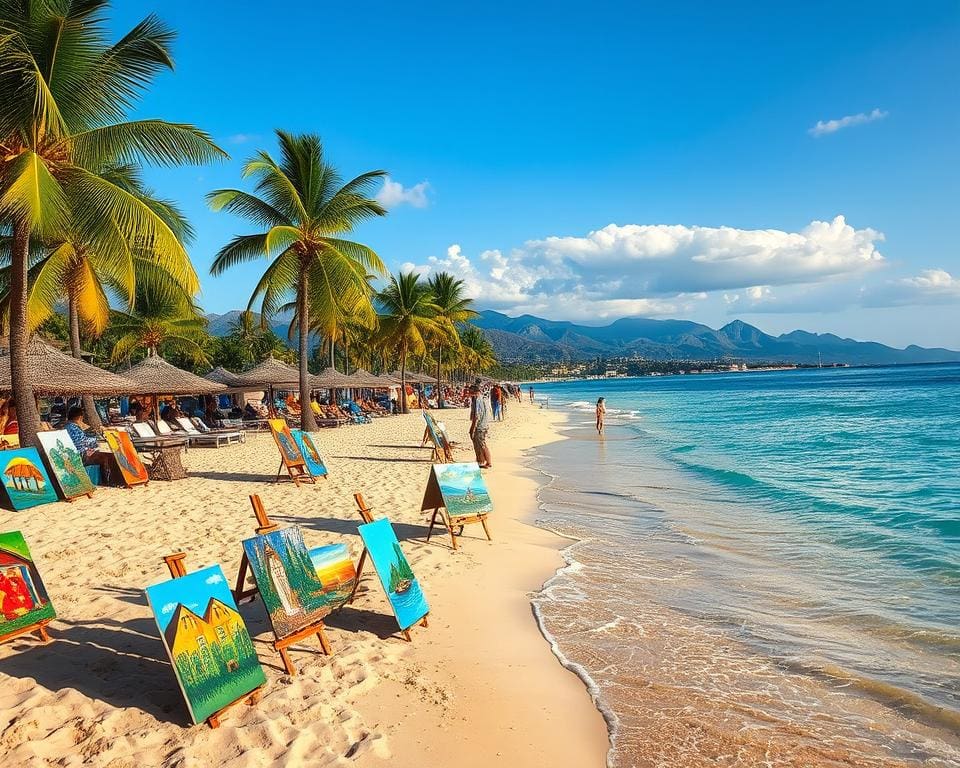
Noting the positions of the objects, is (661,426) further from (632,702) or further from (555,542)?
(632,702)

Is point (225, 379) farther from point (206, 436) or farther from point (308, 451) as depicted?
point (308, 451)

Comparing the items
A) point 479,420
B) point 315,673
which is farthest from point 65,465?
point 315,673

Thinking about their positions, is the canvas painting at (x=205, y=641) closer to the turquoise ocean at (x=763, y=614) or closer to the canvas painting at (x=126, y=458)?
the turquoise ocean at (x=763, y=614)

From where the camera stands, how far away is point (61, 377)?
13289 millimetres

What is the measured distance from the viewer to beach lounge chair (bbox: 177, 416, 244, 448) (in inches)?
695

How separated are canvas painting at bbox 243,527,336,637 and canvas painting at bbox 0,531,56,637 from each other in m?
1.60

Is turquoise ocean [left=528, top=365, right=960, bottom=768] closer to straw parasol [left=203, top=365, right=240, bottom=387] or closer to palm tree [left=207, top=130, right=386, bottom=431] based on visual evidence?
palm tree [left=207, top=130, right=386, bottom=431]

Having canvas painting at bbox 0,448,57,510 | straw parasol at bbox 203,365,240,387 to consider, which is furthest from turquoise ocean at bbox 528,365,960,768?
straw parasol at bbox 203,365,240,387

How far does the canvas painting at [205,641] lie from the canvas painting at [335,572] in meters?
0.84

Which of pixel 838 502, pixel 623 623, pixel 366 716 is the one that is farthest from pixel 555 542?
pixel 838 502

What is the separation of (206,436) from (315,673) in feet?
49.7

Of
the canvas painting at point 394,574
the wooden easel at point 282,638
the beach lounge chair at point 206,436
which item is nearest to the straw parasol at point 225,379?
the beach lounge chair at point 206,436

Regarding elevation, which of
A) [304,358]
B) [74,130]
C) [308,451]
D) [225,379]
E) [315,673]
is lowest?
[315,673]

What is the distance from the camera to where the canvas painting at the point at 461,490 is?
738 cm
